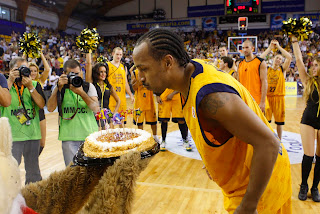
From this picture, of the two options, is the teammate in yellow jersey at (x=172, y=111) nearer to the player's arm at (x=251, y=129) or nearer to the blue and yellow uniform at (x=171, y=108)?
the blue and yellow uniform at (x=171, y=108)

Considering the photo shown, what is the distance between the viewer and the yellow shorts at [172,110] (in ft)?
16.6

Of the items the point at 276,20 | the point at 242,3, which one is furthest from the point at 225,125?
the point at 276,20

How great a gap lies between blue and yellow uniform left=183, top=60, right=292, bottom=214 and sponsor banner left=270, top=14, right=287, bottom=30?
23.6 metres

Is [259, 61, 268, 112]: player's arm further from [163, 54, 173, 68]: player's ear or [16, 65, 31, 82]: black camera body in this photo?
[163, 54, 173, 68]: player's ear

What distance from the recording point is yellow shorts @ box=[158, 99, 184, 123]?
505 cm

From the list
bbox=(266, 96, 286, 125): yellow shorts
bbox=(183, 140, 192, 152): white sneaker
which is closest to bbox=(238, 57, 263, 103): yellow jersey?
bbox=(266, 96, 286, 125): yellow shorts

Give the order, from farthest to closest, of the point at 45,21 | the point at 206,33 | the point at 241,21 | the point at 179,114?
the point at 206,33 → the point at 45,21 → the point at 241,21 → the point at 179,114

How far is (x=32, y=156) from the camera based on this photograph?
288 centimetres

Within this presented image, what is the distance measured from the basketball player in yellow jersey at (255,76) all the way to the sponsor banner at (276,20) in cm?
2001

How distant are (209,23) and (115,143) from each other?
77.5ft

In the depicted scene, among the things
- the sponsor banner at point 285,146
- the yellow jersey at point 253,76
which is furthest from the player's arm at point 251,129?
the yellow jersey at point 253,76

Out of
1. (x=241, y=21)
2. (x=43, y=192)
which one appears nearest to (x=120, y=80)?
(x=43, y=192)

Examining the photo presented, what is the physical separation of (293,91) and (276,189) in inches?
598

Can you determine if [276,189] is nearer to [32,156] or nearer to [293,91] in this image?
[32,156]
